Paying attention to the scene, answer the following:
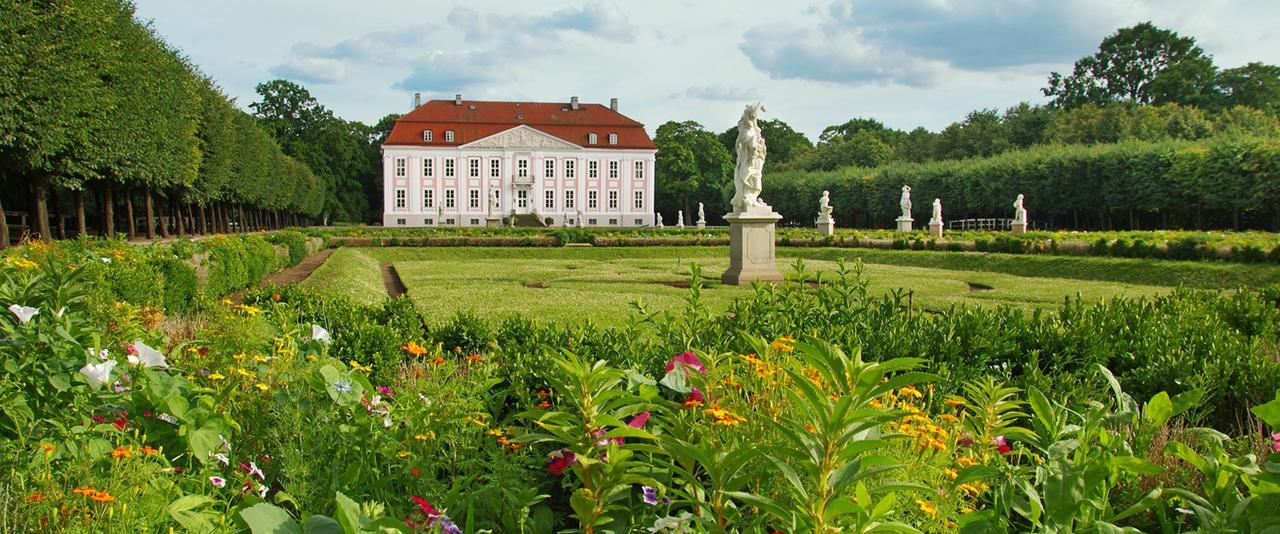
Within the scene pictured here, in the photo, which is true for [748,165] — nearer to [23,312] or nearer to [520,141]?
[23,312]

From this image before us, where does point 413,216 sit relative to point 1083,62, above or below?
below

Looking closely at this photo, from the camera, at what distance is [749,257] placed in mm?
13719

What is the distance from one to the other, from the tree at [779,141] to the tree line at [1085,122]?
2571 mm

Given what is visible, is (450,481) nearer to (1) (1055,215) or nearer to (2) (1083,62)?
(1) (1055,215)

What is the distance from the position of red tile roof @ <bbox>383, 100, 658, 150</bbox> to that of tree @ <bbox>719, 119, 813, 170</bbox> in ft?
48.2

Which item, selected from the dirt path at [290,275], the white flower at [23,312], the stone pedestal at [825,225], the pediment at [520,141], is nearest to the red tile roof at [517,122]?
the pediment at [520,141]

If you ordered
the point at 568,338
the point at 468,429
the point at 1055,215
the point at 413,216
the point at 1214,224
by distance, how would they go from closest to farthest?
the point at 468,429
the point at 568,338
the point at 1214,224
the point at 1055,215
the point at 413,216

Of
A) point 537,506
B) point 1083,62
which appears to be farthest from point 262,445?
point 1083,62

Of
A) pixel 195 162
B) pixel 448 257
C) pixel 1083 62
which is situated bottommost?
pixel 448 257

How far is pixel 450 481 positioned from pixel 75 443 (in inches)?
38.2

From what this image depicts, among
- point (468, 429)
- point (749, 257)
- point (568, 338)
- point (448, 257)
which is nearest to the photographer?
point (468, 429)

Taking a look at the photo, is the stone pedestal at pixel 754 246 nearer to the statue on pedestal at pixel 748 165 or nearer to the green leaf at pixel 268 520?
the statue on pedestal at pixel 748 165

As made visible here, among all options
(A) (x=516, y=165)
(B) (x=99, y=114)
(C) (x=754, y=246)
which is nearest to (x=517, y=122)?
(A) (x=516, y=165)

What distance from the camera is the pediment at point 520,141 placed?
6222 centimetres
